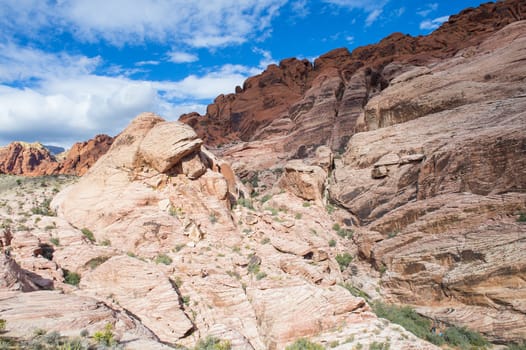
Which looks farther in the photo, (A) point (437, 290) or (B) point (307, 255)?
(B) point (307, 255)

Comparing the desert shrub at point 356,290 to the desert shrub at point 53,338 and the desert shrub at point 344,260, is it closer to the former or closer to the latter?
the desert shrub at point 344,260

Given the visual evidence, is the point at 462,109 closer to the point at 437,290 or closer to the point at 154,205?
the point at 437,290

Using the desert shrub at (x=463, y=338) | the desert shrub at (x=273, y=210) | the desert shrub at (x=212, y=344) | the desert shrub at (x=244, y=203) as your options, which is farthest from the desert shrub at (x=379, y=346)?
the desert shrub at (x=244, y=203)

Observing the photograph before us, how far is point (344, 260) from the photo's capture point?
61.7ft

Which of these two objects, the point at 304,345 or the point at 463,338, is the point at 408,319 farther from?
the point at 304,345

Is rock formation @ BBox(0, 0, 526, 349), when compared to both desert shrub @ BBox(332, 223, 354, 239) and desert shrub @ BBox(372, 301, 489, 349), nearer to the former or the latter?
desert shrub @ BBox(332, 223, 354, 239)

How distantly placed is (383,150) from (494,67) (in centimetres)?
1096

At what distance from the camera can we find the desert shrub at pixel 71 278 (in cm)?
1234

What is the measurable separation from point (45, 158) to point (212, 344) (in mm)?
107225

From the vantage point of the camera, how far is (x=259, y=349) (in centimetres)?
1120

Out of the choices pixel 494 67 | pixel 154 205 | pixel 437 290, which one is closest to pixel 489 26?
pixel 494 67

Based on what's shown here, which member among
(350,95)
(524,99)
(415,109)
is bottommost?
(524,99)

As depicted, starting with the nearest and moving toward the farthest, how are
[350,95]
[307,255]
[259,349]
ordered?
1. [259,349]
2. [307,255]
3. [350,95]

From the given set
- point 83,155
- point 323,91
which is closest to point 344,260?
point 323,91
